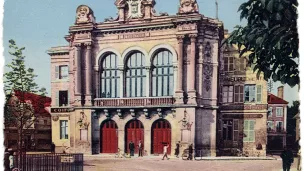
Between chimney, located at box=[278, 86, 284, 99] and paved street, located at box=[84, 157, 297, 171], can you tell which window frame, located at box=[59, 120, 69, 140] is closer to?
paved street, located at box=[84, 157, 297, 171]

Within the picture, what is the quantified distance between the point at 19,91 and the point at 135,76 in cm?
106

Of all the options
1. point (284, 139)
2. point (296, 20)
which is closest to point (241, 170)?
point (284, 139)

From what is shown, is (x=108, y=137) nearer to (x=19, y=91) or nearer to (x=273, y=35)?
(x=19, y=91)

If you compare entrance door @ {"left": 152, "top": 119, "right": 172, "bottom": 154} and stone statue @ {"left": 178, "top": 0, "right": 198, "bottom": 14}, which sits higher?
stone statue @ {"left": 178, "top": 0, "right": 198, "bottom": 14}

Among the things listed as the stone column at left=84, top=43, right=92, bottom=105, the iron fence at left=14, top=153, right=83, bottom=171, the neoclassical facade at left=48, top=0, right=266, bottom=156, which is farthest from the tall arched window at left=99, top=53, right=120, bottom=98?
the iron fence at left=14, top=153, right=83, bottom=171

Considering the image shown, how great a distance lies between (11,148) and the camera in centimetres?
351

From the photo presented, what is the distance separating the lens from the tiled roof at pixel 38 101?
353 cm

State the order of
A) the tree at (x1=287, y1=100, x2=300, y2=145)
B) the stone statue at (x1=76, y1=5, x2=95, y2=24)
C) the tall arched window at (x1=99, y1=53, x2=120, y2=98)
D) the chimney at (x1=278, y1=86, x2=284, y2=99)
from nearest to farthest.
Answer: the tree at (x1=287, y1=100, x2=300, y2=145) < the chimney at (x1=278, y1=86, x2=284, y2=99) < the stone statue at (x1=76, y1=5, x2=95, y2=24) < the tall arched window at (x1=99, y1=53, x2=120, y2=98)

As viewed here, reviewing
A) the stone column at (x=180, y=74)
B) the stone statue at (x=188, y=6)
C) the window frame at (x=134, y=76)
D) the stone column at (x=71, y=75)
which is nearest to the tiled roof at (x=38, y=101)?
the stone column at (x=71, y=75)

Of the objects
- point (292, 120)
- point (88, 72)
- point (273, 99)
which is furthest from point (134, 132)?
point (292, 120)

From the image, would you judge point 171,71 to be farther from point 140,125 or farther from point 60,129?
point 60,129

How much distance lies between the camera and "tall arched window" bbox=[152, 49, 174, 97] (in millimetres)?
3551

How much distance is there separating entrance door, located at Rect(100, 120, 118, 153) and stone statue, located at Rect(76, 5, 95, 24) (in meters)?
0.99

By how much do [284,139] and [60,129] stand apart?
1.96 m
